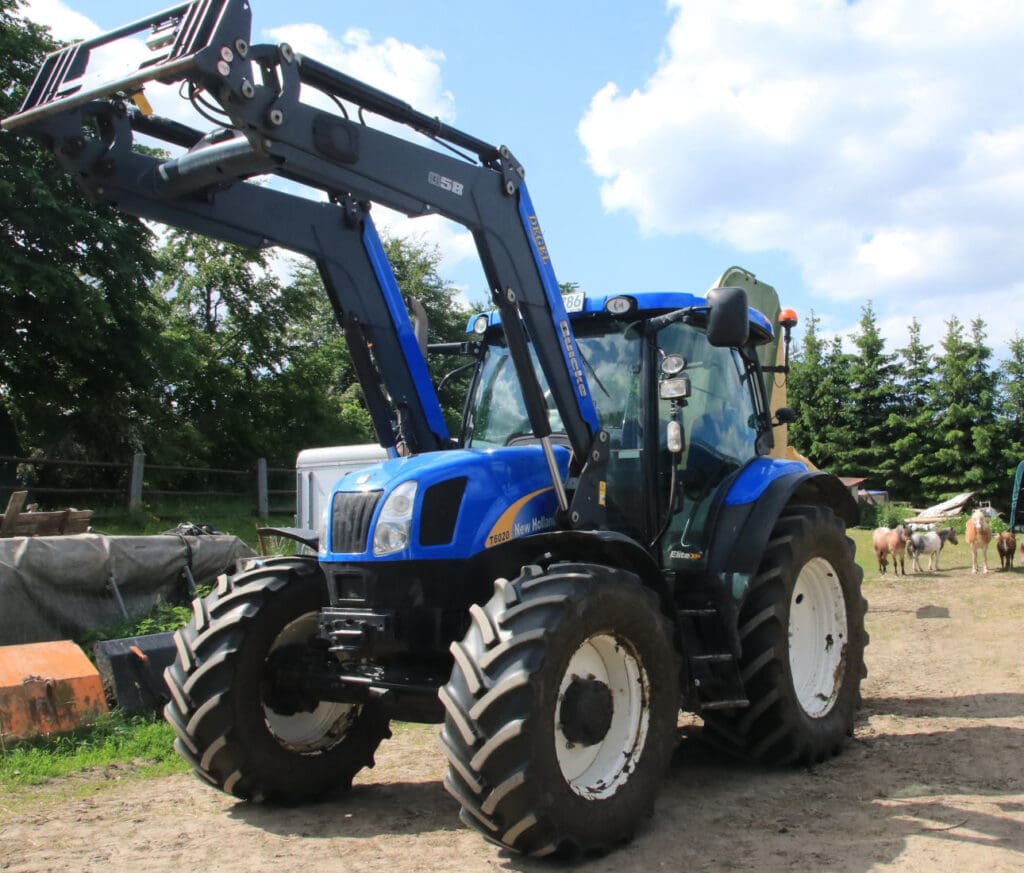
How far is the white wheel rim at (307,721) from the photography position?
5254 millimetres

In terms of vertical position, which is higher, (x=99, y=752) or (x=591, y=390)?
(x=591, y=390)

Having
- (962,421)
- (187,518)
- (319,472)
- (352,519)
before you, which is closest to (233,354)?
(187,518)

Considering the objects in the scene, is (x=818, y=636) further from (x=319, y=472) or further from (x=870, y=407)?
(x=870, y=407)

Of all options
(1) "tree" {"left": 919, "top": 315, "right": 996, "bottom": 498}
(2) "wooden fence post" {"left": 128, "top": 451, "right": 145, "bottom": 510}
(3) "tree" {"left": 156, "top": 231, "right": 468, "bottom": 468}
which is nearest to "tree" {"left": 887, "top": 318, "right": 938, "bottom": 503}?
(1) "tree" {"left": 919, "top": 315, "right": 996, "bottom": 498}

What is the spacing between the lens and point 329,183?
14.8ft

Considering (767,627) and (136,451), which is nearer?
(767,627)

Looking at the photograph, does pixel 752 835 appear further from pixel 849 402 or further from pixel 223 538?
pixel 849 402

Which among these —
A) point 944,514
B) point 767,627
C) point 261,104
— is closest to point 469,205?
point 261,104

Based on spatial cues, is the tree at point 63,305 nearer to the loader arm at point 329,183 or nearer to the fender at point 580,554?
the loader arm at point 329,183

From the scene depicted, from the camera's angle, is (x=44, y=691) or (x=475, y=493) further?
(x=44, y=691)

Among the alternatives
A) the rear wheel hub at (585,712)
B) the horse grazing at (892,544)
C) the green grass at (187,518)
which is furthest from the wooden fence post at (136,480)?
the rear wheel hub at (585,712)

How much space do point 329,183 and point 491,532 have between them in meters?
1.72

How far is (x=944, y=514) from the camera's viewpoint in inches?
1412

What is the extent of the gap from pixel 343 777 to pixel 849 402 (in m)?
49.5
